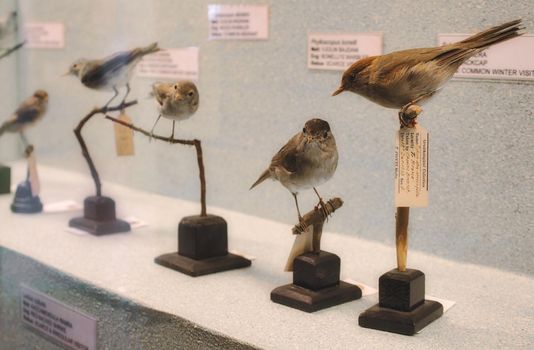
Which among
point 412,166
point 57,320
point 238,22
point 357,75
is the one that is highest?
point 238,22

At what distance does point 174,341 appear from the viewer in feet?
3.45

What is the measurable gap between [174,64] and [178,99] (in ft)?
1.71

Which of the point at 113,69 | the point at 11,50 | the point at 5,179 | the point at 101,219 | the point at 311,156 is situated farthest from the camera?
the point at 11,50

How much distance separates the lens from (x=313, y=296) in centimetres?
107

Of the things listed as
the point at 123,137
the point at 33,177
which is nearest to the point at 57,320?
the point at 123,137

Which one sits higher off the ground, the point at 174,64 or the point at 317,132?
the point at 174,64

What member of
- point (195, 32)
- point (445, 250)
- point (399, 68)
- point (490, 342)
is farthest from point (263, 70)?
point (490, 342)

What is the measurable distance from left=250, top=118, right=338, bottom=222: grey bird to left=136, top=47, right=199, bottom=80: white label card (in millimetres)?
677

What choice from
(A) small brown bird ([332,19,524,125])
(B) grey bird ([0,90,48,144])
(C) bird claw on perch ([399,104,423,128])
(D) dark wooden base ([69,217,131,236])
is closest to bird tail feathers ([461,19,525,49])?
(A) small brown bird ([332,19,524,125])

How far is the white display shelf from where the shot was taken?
3.22 ft

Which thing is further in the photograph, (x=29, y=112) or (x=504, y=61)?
(x=29, y=112)

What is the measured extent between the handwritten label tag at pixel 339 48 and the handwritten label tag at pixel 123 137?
383 millimetres

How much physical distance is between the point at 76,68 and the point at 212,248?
1.72ft

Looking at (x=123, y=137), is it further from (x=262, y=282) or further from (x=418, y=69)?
(x=418, y=69)
